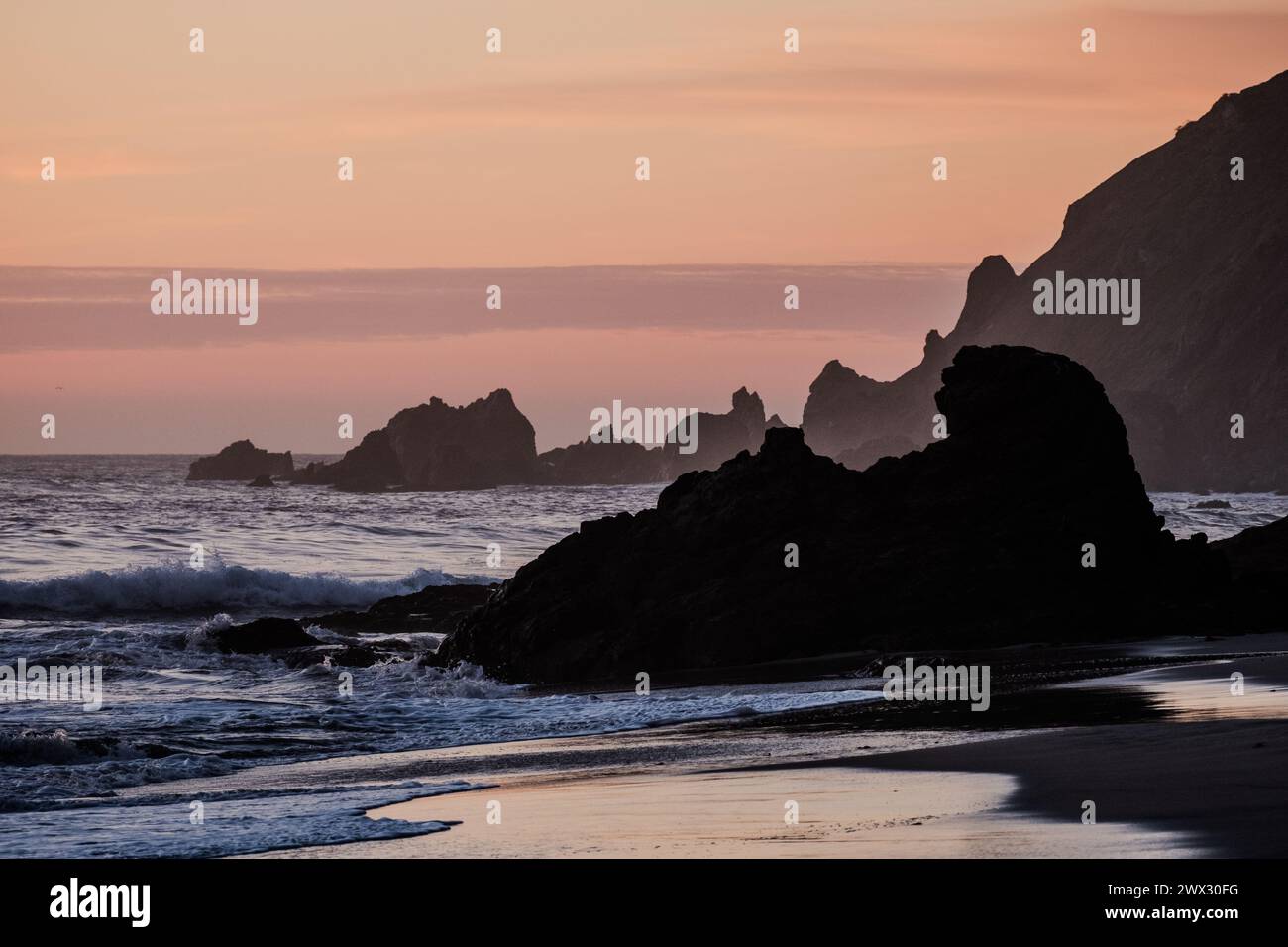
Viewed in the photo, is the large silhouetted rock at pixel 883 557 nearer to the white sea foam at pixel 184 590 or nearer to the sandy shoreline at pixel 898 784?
the sandy shoreline at pixel 898 784

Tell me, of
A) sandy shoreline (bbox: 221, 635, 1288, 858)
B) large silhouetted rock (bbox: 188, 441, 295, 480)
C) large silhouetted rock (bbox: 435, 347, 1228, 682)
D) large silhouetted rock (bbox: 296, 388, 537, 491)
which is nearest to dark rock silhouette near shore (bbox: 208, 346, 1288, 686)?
large silhouetted rock (bbox: 435, 347, 1228, 682)

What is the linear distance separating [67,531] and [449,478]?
116 m

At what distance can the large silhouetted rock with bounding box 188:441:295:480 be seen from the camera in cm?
18438

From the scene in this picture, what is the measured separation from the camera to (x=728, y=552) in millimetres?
29125

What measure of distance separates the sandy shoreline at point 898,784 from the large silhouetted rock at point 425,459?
495 ft

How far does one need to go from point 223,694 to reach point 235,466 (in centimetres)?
17042

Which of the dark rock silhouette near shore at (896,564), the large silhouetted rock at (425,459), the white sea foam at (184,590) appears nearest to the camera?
the dark rock silhouette near shore at (896,564)

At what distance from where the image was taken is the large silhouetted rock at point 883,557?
2767cm

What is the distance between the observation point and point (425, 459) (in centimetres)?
18400

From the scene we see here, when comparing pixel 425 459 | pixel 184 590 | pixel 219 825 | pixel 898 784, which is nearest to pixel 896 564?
pixel 898 784

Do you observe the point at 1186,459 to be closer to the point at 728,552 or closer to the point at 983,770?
the point at 728,552

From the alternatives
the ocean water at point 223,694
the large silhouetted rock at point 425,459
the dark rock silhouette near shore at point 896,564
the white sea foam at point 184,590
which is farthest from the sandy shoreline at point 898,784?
the large silhouetted rock at point 425,459

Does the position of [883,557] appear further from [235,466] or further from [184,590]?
[235,466]

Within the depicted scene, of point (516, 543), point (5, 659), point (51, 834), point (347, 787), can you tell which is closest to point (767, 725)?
point (347, 787)
